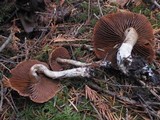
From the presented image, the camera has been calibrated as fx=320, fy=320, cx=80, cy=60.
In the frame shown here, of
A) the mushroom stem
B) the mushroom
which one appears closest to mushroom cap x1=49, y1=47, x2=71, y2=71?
the mushroom stem

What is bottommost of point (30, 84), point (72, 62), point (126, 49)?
point (30, 84)

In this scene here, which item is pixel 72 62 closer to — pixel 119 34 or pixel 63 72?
pixel 63 72

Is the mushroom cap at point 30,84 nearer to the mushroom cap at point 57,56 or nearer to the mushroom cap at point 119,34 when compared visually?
the mushroom cap at point 57,56

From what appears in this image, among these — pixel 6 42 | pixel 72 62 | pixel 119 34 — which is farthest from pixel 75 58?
pixel 6 42

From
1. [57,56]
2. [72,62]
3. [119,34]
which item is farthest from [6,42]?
[119,34]

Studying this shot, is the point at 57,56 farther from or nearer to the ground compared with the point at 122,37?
nearer to the ground

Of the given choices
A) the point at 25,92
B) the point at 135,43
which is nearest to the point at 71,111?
the point at 25,92

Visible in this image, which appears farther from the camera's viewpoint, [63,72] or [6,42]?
[6,42]

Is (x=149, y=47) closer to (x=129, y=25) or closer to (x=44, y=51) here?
(x=129, y=25)
